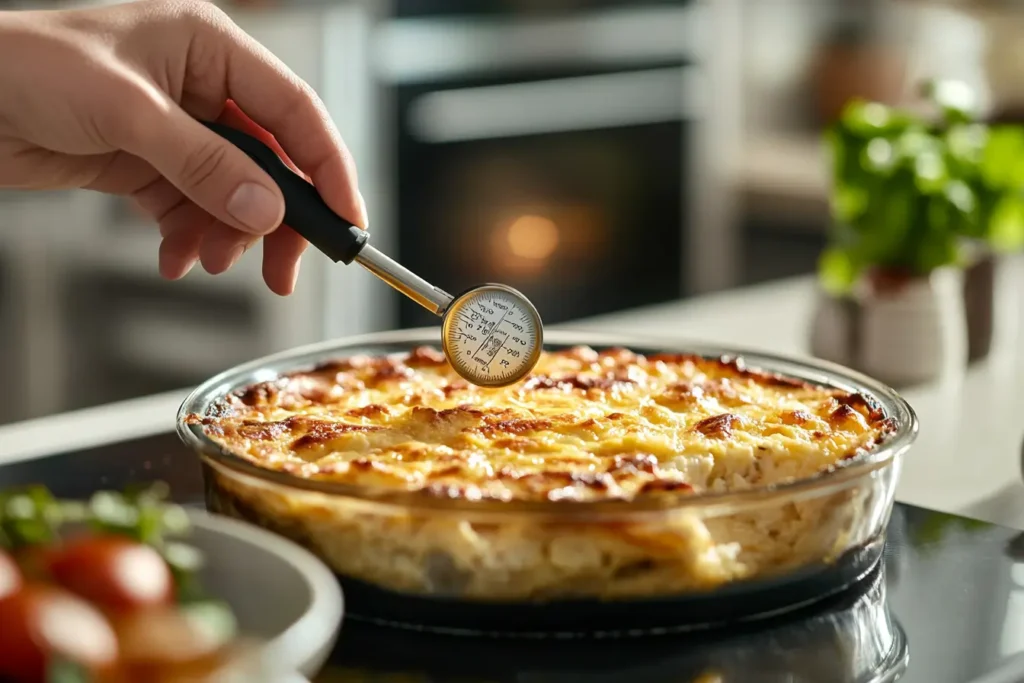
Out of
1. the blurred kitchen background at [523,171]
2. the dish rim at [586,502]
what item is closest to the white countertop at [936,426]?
the dish rim at [586,502]

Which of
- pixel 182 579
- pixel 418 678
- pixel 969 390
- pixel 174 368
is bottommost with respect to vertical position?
pixel 174 368

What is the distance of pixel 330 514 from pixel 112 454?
1.71ft

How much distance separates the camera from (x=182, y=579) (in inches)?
33.7

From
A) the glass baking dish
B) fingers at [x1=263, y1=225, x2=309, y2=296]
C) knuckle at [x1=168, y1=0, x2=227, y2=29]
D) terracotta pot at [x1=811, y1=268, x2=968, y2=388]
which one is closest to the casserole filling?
the glass baking dish

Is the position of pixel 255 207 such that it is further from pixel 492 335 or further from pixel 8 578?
pixel 8 578

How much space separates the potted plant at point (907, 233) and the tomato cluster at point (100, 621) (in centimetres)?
138

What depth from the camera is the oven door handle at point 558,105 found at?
398 cm

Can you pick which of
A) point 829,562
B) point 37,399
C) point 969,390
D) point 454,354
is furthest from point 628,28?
point 829,562

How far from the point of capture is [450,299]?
4.42 feet

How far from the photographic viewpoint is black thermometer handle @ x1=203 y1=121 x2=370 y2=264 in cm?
130

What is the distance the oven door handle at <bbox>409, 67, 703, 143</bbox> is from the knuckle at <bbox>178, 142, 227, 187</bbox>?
2743mm

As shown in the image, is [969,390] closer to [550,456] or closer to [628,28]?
[550,456]

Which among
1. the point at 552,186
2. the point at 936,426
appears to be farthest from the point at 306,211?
the point at 552,186

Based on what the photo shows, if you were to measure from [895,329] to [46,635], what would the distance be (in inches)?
59.2
